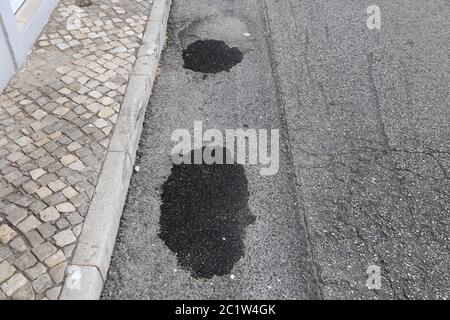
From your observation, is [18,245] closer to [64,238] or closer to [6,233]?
[6,233]

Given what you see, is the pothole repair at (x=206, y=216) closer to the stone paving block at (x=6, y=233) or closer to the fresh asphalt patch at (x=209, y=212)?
the fresh asphalt patch at (x=209, y=212)

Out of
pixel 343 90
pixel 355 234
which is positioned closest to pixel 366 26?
pixel 343 90

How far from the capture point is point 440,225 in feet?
13.4

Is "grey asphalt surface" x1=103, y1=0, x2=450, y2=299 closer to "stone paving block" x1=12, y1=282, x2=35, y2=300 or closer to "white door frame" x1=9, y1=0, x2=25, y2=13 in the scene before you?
"stone paving block" x1=12, y1=282, x2=35, y2=300

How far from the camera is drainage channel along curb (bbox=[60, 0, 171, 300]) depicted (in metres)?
3.27

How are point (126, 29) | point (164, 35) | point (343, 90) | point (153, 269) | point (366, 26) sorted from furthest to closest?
point (366, 26)
point (164, 35)
point (126, 29)
point (343, 90)
point (153, 269)

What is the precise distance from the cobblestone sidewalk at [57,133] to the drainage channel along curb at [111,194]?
82mm

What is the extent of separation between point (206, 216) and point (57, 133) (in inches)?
71.4

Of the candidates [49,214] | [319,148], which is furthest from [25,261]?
[319,148]

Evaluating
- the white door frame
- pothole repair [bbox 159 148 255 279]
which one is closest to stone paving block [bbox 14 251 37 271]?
pothole repair [bbox 159 148 255 279]

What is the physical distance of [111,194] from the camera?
3846 millimetres

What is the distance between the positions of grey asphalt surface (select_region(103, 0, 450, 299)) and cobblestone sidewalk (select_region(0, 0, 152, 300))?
498 mm

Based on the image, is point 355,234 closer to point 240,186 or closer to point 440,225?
point 440,225
